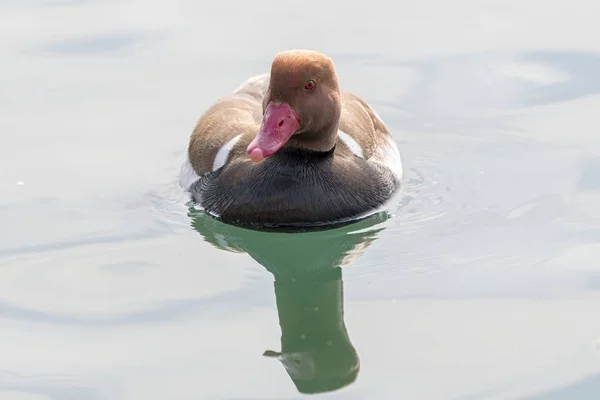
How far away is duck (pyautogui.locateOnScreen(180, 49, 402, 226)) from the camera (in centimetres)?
835

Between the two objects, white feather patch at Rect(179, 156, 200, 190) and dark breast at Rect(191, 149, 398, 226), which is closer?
dark breast at Rect(191, 149, 398, 226)

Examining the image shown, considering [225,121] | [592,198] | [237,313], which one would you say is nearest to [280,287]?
[237,313]

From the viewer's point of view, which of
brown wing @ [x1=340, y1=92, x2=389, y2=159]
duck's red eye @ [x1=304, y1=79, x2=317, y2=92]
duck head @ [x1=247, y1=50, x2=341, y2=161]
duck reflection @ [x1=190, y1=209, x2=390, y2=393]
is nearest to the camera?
duck reflection @ [x1=190, y1=209, x2=390, y2=393]

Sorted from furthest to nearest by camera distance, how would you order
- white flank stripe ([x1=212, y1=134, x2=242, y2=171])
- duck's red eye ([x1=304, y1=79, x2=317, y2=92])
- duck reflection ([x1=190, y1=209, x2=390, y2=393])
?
white flank stripe ([x1=212, y1=134, x2=242, y2=171])
duck's red eye ([x1=304, y1=79, x2=317, y2=92])
duck reflection ([x1=190, y1=209, x2=390, y2=393])

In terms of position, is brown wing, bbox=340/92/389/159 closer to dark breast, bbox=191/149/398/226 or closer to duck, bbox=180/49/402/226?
duck, bbox=180/49/402/226

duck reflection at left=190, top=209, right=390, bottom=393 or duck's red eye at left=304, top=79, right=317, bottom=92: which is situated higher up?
duck's red eye at left=304, top=79, right=317, bottom=92

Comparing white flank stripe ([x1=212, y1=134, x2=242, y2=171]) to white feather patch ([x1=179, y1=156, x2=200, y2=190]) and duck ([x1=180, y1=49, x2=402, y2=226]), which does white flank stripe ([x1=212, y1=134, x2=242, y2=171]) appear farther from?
white feather patch ([x1=179, y1=156, x2=200, y2=190])

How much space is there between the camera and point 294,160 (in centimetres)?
866

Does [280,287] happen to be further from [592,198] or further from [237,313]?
[592,198]

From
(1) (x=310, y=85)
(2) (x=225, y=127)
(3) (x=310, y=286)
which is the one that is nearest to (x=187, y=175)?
(2) (x=225, y=127)

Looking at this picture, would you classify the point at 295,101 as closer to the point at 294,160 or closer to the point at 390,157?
the point at 294,160

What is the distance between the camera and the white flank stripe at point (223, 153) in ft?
29.4

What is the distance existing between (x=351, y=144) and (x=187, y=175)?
1140mm

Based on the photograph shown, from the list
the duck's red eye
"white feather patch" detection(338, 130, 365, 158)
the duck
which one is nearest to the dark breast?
the duck
